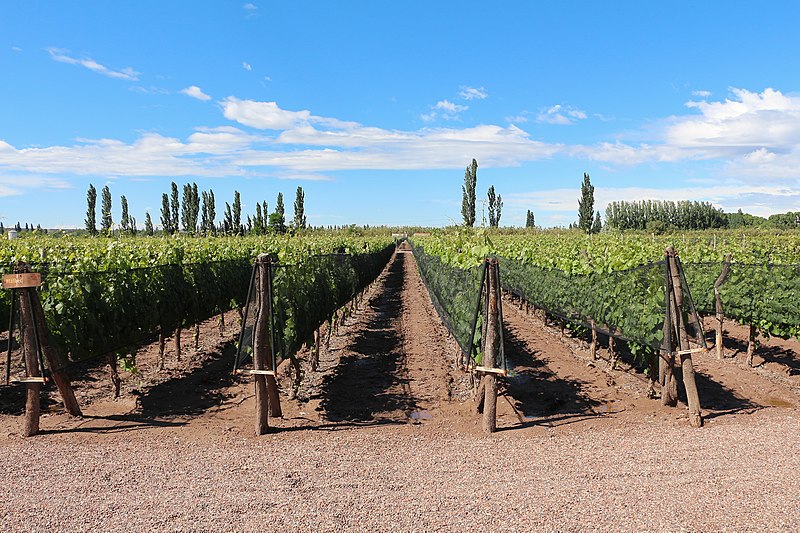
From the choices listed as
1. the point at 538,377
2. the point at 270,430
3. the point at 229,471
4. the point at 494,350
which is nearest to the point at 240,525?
the point at 229,471

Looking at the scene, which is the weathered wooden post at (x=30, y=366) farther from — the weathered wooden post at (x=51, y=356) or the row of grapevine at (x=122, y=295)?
the row of grapevine at (x=122, y=295)

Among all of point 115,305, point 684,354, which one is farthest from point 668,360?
point 115,305

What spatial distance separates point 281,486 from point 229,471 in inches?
27.5

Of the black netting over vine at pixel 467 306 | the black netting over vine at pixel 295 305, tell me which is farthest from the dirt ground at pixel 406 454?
the black netting over vine at pixel 295 305

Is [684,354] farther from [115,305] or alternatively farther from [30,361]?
[30,361]

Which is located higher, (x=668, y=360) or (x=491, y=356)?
(x=491, y=356)

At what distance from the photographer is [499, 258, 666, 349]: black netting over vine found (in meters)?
7.91

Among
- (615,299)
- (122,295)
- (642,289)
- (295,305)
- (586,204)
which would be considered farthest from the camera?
(586,204)

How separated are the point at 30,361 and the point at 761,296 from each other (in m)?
12.0

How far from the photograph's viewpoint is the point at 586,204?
78062mm

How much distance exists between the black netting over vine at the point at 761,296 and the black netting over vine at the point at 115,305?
35.5 ft

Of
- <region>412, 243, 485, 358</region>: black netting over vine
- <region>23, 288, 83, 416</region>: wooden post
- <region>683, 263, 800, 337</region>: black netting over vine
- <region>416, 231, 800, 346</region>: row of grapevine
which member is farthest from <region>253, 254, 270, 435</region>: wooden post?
<region>683, 263, 800, 337</region>: black netting over vine

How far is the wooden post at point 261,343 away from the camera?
21.6 feet

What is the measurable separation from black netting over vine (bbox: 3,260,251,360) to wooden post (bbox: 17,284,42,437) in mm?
483
